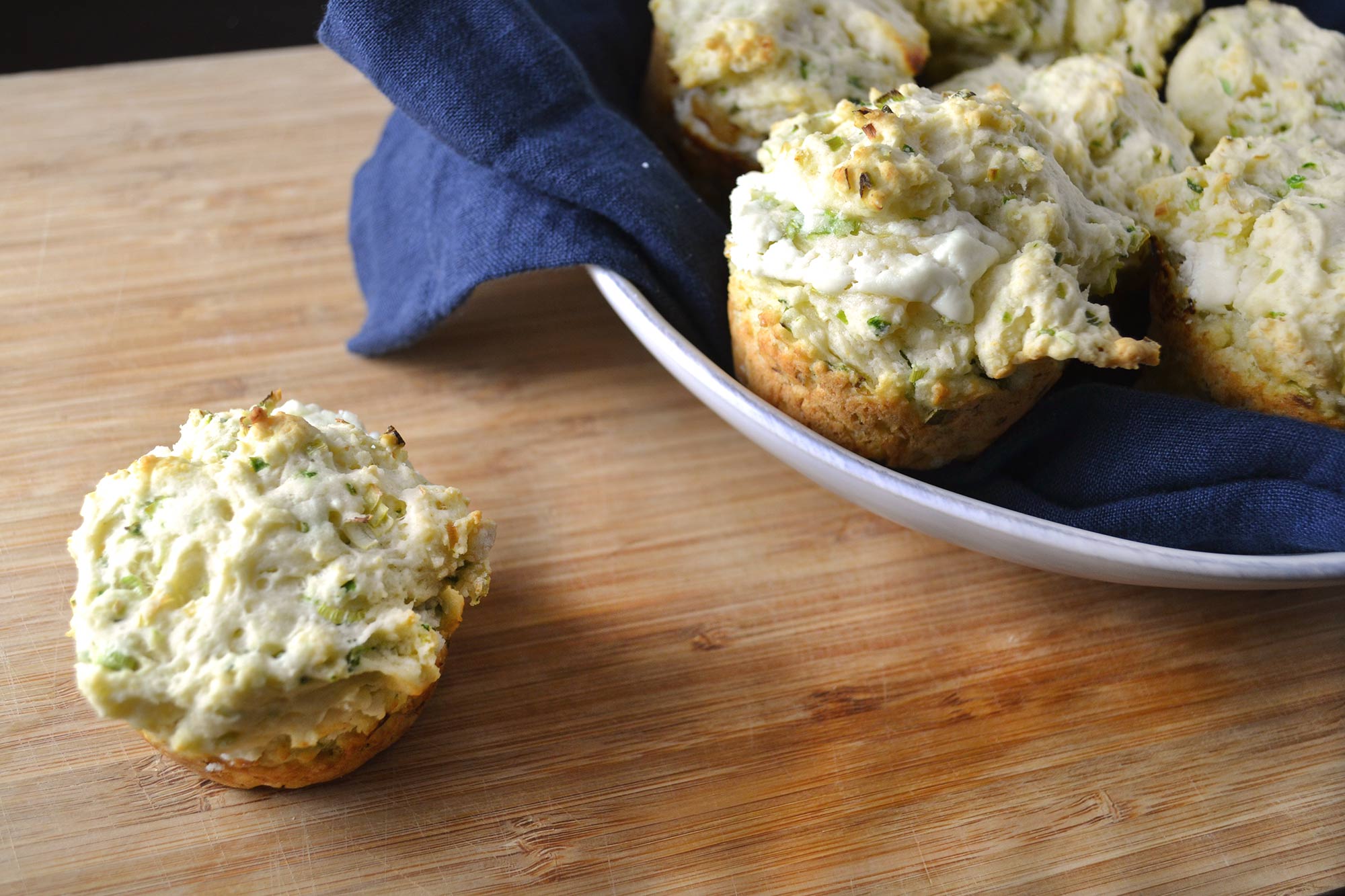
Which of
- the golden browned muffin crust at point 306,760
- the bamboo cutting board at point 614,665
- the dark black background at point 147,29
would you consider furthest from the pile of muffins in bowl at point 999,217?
the dark black background at point 147,29

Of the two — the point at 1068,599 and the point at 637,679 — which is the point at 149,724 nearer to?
the point at 637,679

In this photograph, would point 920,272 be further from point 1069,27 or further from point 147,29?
point 147,29

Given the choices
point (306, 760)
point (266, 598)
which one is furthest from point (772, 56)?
point (306, 760)

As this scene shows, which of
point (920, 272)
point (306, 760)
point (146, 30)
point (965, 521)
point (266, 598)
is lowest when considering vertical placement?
point (146, 30)

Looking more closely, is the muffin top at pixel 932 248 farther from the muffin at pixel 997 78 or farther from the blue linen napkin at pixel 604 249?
the muffin at pixel 997 78

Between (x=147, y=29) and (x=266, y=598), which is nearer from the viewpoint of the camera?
(x=266, y=598)

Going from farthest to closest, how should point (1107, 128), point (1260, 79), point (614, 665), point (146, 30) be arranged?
point (146, 30) → point (1260, 79) → point (1107, 128) → point (614, 665)

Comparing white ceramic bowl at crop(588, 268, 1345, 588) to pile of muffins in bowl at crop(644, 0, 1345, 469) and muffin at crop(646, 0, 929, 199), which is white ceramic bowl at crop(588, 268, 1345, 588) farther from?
muffin at crop(646, 0, 929, 199)
